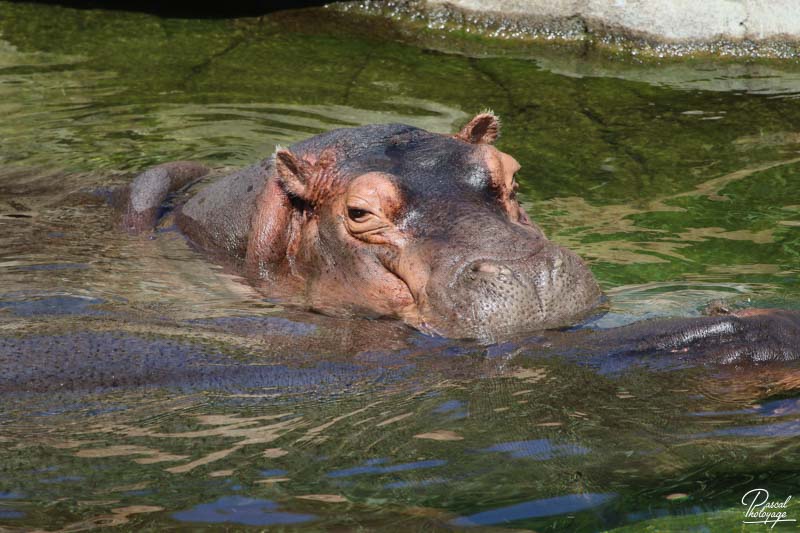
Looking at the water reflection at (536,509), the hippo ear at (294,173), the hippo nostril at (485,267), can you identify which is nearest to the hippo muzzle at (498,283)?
the hippo nostril at (485,267)

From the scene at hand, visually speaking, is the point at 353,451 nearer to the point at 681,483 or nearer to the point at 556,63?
the point at 681,483

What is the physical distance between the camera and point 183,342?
12.5 feet

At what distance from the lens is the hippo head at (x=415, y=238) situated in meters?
4.32

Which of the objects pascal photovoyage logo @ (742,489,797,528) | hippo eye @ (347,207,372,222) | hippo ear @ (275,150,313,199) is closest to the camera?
pascal photovoyage logo @ (742,489,797,528)

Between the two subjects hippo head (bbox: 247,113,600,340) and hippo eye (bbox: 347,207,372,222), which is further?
hippo eye (bbox: 347,207,372,222)

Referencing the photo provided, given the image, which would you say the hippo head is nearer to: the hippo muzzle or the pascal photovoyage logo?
the hippo muzzle

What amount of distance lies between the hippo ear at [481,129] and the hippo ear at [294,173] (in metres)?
0.77

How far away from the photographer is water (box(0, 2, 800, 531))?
302 centimetres

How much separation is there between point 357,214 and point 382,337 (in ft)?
2.90

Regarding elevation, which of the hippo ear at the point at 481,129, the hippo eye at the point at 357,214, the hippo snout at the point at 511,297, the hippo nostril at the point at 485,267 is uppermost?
the hippo ear at the point at 481,129

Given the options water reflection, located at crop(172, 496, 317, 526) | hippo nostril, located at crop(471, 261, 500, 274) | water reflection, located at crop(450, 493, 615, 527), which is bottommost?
water reflection, located at crop(172, 496, 317, 526)

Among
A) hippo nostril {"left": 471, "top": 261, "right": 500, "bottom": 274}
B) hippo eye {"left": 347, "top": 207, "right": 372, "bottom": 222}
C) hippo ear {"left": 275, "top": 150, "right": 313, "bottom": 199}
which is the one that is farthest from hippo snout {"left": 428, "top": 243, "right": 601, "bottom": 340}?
hippo ear {"left": 275, "top": 150, "right": 313, "bottom": 199}

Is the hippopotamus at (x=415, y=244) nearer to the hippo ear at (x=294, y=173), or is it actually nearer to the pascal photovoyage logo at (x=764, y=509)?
the hippo ear at (x=294, y=173)

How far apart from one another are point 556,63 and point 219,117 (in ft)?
8.76
